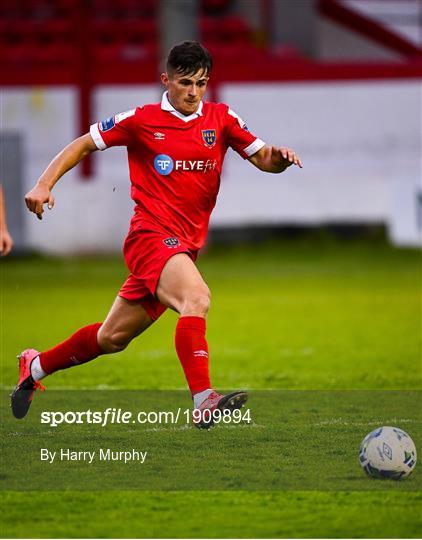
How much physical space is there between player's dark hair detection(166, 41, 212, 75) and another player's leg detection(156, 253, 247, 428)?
88cm

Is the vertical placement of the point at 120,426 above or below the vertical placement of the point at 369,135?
above

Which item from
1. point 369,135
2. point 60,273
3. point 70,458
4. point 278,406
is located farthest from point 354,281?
point 70,458

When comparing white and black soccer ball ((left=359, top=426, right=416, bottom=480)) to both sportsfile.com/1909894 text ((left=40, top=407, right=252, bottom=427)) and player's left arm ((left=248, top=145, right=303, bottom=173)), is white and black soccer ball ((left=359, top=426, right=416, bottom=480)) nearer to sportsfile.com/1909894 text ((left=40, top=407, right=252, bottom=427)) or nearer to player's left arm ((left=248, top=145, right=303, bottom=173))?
sportsfile.com/1909894 text ((left=40, top=407, right=252, bottom=427))

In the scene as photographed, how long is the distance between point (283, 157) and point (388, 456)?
5.62 feet

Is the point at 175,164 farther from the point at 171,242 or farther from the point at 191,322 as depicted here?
the point at 191,322

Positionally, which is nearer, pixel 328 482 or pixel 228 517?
pixel 228 517

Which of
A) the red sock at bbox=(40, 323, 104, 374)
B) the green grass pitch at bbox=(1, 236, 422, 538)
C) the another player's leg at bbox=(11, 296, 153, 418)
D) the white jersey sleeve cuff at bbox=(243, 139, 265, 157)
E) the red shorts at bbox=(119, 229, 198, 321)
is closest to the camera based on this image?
the green grass pitch at bbox=(1, 236, 422, 538)

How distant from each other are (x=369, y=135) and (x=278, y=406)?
14.5m

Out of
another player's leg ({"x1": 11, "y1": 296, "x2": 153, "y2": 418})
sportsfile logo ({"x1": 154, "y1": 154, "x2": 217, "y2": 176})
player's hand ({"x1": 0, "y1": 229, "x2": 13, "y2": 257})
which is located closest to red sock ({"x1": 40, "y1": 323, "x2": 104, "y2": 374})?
another player's leg ({"x1": 11, "y1": 296, "x2": 153, "y2": 418})

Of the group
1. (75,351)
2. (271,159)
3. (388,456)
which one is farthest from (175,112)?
(388,456)

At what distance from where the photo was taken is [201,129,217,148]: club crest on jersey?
590cm

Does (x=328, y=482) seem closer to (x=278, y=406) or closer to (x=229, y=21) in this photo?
(x=278, y=406)

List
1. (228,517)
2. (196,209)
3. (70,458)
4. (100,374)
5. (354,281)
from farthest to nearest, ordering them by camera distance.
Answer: (354,281) → (100,374) → (196,209) → (70,458) → (228,517)

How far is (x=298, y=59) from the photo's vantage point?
21.0 metres
